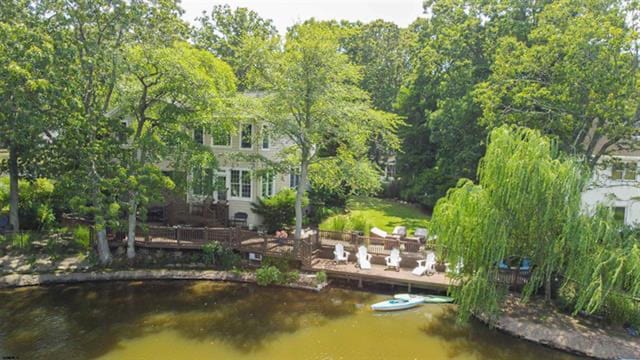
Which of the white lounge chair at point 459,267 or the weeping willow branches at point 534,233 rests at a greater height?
the weeping willow branches at point 534,233

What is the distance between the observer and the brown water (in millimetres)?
11969

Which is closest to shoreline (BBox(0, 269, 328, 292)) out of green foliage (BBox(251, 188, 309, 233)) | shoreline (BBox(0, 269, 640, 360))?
shoreline (BBox(0, 269, 640, 360))

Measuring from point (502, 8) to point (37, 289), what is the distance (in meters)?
26.9

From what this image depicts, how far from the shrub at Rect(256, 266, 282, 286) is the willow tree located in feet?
21.4

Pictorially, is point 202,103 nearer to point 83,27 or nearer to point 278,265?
point 83,27

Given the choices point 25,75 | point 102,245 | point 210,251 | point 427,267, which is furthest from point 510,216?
point 25,75

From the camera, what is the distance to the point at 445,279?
1600 centimetres

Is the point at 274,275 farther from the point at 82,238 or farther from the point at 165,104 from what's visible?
the point at 82,238

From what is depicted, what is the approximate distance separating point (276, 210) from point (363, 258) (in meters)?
6.20

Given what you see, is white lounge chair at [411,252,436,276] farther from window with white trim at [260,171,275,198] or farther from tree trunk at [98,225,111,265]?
tree trunk at [98,225,111,265]

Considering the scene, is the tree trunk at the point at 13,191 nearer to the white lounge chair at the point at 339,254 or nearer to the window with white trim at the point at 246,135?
the window with white trim at the point at 246,135

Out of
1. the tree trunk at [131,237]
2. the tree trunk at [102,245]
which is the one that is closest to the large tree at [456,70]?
the tree trunk at [131,237]

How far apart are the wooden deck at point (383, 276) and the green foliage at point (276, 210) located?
186 inches

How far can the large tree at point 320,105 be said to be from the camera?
1652 cm
